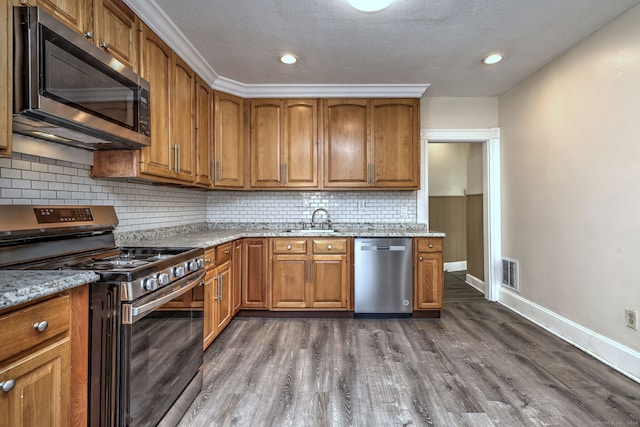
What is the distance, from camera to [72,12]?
5.03 feet

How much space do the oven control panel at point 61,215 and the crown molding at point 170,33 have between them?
1.32m

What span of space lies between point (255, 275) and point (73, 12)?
244 centimetres

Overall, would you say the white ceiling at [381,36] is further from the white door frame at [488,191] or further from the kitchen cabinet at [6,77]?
the kitchen cabinet at [6,77]

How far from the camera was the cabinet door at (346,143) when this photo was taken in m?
3.56

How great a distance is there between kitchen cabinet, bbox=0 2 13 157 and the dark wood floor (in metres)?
1.57

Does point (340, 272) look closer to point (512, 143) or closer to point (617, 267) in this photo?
point (617, 267)

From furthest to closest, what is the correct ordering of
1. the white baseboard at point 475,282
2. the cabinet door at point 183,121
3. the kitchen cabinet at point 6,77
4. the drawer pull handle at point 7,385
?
the white baseboard at point 475,282 < the cabinet door at point 183,121 < the kitchen cabinet at point 6,77 < the drawer pull handle at point 7,385

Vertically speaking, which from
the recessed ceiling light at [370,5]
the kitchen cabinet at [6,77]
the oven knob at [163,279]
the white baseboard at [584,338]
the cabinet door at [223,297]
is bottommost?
the white baseboard at [584,338]

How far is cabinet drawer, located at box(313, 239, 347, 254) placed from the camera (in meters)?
3.26

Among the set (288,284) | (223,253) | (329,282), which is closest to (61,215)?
(223,253)

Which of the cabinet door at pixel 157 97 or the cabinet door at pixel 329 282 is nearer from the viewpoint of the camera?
the cabinet door at pixel 157 97

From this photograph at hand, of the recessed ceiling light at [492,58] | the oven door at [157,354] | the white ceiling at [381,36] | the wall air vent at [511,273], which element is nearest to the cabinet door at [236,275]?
the oven door at [157,354]

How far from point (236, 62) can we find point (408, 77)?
174 cm

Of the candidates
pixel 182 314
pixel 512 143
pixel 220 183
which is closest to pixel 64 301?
pixel 182 314
